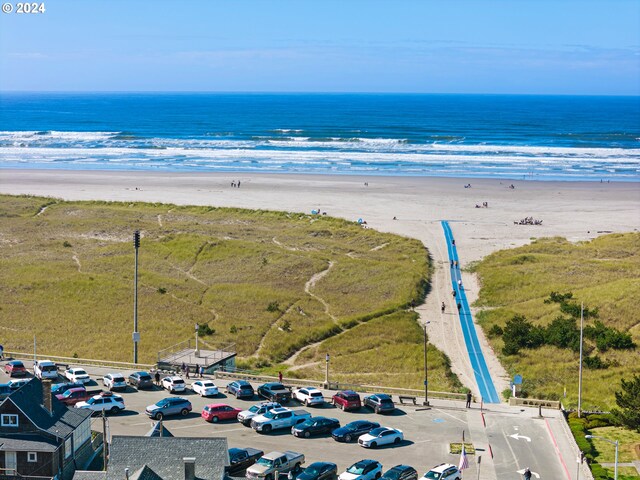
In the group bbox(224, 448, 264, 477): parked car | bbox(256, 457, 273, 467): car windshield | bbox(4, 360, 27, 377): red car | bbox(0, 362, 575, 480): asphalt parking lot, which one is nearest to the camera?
bbox(256, 457, 273, 467): car windshield

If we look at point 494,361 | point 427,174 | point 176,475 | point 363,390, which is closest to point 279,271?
point 494,361

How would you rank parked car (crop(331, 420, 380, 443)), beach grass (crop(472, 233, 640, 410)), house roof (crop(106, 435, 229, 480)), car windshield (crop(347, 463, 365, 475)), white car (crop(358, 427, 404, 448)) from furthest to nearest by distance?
beach grass (crop(472, 233, 640, 410))
parked car (crop(331, 420, 380, 443))
white car (crop(358, 427, 404, 448))
car windshield (crop(347, 463, 365, 475))
house roof (crop(106, 435, 229, 480))

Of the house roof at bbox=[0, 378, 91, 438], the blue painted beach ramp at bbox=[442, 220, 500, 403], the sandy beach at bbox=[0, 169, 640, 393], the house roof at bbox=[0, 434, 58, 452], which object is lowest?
the blue painted beach ramp at bbox=[442, 220, 500, 403]

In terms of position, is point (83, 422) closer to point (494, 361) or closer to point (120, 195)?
point (494, 361)

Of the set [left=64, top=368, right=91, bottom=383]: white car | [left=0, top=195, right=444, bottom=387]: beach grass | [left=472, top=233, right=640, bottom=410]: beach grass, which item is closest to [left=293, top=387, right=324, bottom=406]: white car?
[left=0, top=195, right=444, bottom=387]: beach grass

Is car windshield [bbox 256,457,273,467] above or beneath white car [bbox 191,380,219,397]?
above

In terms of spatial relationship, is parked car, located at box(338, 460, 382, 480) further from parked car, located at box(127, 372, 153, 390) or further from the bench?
parked car, located at box(127, 372, 153, 390)
